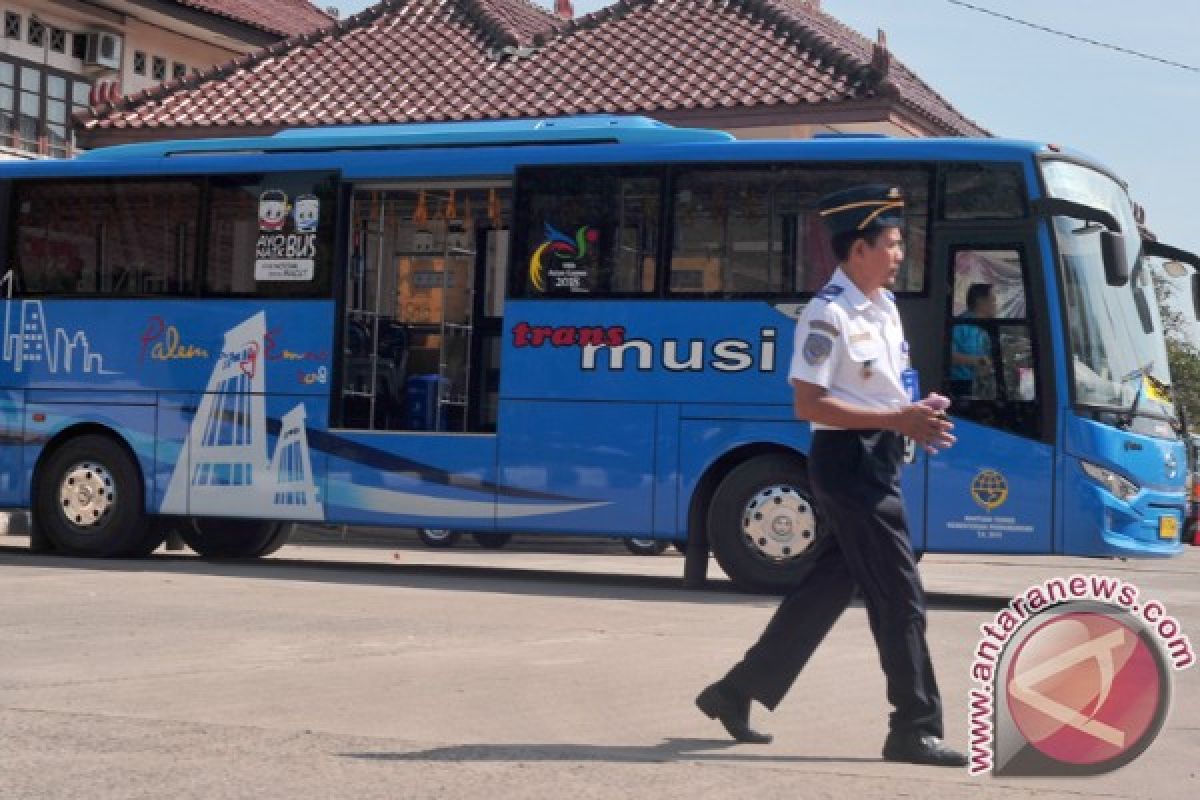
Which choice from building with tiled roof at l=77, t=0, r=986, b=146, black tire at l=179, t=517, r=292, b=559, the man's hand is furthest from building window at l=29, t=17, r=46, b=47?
the man's hand

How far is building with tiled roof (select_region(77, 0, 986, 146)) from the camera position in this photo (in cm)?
2844

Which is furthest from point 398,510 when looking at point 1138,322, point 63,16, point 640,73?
point 63,16

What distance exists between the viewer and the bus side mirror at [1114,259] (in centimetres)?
1489

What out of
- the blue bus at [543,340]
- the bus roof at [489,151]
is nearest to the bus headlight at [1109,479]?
the blue bus at [543,340]

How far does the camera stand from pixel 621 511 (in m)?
16.3

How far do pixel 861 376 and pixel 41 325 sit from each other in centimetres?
1258

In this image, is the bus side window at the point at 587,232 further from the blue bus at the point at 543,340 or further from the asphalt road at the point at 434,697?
the asphalt road at the point at 434,697

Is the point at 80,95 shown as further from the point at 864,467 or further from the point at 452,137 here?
the point at 864,467

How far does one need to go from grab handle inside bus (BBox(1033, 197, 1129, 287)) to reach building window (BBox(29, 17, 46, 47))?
22.1 m

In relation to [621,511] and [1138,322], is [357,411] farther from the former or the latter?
[1138,322]

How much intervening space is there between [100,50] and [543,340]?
20.1 metres

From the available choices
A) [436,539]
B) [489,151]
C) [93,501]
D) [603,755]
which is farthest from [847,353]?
[436,539]

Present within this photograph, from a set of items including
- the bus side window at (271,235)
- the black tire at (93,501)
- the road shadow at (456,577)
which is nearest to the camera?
the road shadow at (456,577)

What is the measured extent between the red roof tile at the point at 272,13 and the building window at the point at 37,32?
2640 millimetres
